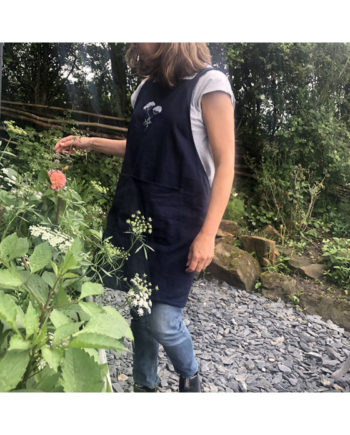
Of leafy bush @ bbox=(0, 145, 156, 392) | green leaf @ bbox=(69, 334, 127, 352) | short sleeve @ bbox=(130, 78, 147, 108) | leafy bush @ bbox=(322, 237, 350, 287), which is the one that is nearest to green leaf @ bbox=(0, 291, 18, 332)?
leafy bush @ bbox=(0, 145, 156, 392)

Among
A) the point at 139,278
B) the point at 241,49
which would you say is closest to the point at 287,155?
the point at 241,49

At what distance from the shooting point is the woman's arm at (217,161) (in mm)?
1431

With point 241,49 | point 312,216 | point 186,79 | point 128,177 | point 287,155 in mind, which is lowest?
point 312,216

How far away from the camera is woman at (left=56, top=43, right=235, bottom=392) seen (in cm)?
143

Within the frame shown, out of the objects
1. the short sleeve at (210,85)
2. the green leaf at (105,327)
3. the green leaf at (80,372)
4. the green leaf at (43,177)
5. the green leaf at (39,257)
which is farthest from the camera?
the green leaf at (43,177)

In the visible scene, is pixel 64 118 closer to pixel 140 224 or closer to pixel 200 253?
pixel 140 224

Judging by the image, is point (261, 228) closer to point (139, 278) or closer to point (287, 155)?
point (287, 155)

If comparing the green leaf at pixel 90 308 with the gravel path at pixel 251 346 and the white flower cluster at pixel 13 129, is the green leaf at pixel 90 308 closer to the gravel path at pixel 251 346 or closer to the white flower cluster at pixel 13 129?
the gravel path at pixel 251 346

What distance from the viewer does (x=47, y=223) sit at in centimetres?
145

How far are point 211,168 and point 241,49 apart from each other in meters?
0.45

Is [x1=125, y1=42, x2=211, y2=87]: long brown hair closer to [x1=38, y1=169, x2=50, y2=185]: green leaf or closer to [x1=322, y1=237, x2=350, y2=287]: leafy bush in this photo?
[x1=38, y1=169, x2=50, y2=185]: green leaf

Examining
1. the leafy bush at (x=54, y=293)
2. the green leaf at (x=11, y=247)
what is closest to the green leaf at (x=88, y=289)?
the leafy bush at (x=54, y=293)

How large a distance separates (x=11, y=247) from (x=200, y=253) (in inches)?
25.4
